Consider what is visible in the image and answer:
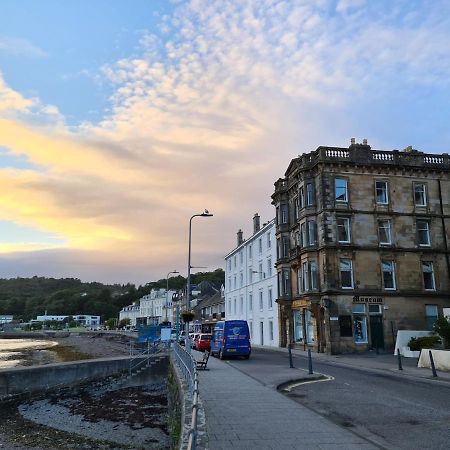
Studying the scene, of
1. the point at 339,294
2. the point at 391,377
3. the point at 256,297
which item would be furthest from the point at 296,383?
the point at 256,297

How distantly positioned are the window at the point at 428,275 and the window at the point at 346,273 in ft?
21.6

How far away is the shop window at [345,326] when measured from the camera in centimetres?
3506

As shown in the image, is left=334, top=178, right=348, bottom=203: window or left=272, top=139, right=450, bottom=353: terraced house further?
left=334, top=178, right=348, bottom=203: window

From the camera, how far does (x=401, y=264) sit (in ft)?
122

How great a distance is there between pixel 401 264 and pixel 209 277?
111 metres

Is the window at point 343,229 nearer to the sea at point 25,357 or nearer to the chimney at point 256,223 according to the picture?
the chimney at point 256,223

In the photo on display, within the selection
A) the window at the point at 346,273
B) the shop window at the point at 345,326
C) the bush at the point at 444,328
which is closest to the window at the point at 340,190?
the window at the point at 346,273

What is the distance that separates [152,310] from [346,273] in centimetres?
12781

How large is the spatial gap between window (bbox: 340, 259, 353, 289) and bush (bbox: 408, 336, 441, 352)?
288 inches

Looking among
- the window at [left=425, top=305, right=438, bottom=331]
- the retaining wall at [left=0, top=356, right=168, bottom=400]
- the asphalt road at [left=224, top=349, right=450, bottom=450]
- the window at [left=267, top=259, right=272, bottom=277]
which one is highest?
the window at [left=267, top=259, right=272, bottom=277]

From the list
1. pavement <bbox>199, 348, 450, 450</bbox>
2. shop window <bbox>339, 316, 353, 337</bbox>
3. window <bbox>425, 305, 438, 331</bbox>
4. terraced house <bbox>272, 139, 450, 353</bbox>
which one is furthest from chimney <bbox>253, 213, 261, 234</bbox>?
pavement <bbox>199, 348, 450, 450</bbox>

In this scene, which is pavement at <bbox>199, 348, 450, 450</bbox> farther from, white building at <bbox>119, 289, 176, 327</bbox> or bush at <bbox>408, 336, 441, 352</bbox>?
white building at <bbox>119, 289, 176, 327</bbox>

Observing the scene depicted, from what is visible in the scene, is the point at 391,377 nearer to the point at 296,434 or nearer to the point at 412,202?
the point at 296,434

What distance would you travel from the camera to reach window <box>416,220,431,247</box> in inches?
1510
